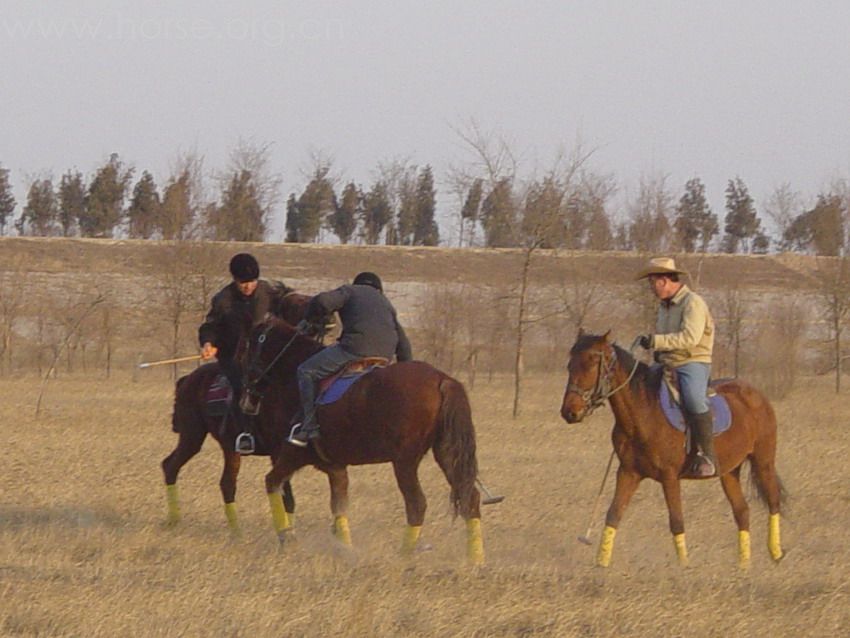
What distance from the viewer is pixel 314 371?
1026 centimetres

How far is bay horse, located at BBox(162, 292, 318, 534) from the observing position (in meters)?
11.1

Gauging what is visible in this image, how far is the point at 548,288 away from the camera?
→ 112 ft

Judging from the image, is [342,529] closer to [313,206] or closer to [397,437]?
[397,437]

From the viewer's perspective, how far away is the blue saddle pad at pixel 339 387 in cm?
1007

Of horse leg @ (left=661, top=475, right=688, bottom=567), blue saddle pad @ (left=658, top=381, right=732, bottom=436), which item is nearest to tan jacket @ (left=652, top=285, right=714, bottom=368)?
blue saddle pad @ (left=658, top=381, right=732, bottom=436)

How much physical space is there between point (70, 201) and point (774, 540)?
66841 mm

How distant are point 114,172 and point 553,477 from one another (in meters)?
58.4

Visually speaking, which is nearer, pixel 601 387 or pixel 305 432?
pixel 601 387

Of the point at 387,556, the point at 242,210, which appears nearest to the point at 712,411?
the point at 387,556

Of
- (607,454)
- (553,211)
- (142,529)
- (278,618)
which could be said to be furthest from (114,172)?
(278,618)

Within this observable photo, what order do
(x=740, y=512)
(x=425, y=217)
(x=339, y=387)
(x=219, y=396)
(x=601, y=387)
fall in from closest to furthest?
(x=601, y=387) → (x=339, y=387) → (x=740, y=512) → (x=219, y=396) → (x=425, y=217)

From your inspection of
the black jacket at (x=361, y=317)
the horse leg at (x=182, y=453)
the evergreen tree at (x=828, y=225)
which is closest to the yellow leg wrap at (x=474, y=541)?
the black jacket at (x=361, y=317)

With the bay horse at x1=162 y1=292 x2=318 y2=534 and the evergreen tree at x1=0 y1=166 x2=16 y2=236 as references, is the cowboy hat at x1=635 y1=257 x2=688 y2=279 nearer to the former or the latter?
the bay horse at x1=162 y1=292 x2=318 y2=534

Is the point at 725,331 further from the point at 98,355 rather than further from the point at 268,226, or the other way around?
the point at 268,226
